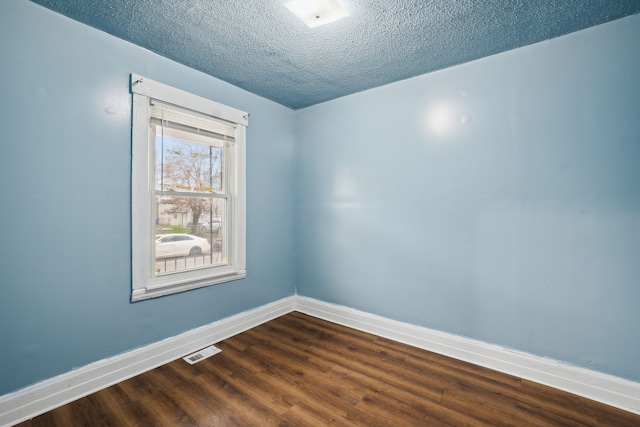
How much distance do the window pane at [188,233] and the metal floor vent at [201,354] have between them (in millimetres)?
794

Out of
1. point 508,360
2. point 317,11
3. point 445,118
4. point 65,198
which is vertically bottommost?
point 508,360

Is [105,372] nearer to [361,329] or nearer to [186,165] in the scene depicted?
[186,165]

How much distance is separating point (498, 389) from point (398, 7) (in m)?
2.83

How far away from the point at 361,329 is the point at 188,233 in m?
2.14

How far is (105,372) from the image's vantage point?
219cm

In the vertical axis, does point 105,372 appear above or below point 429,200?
below

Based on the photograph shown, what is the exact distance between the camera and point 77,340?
Result: 2.10 m

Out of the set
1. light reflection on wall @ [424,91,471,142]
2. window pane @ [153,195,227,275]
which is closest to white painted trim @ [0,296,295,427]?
window pane @ [153,195,227,275]

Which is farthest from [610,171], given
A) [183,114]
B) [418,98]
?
[183,114]

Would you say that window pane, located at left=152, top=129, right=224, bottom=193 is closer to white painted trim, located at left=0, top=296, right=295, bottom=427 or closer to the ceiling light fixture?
white painted trim, located at left=0, top=296, right=295, bottom=427

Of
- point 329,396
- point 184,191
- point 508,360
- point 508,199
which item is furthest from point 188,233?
point 508,360

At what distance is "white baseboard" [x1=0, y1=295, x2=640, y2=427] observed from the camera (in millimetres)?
1927

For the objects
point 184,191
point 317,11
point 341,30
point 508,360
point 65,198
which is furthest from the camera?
point 184,191

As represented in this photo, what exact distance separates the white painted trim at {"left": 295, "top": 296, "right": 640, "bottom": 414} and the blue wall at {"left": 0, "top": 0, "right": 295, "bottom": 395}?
6.43 ft
